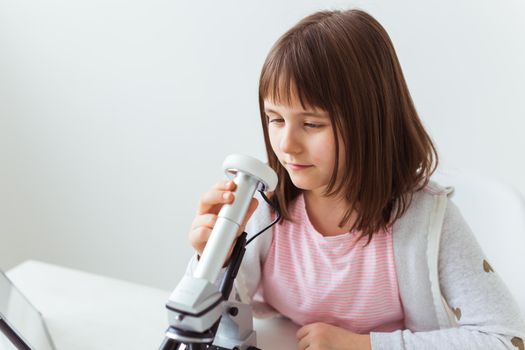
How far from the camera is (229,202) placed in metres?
0.63

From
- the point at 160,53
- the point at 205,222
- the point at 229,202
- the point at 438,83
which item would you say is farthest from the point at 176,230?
the point at 229,202

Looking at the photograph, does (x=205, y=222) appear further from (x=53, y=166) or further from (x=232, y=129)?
(x=53, y=166)

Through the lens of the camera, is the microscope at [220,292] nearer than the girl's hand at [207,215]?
Yes

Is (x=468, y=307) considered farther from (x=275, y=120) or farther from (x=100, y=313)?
(x=100, y=313)

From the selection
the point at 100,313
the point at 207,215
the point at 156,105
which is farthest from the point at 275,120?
the point at 156,105

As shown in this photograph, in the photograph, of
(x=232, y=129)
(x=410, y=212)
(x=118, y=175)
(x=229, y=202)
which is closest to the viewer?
(x=229, y=202)

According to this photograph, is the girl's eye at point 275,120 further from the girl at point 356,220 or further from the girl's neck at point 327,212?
the girl's neck at point 327,212

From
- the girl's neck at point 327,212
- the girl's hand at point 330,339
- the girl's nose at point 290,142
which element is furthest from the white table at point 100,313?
the girl's nose at point 290,142

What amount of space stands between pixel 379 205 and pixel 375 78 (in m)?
0.18

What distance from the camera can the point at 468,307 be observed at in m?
0.81

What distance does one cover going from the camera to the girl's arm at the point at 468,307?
0.78 meters

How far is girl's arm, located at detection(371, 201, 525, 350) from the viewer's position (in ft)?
2.56

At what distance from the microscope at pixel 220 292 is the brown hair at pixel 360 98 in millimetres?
151

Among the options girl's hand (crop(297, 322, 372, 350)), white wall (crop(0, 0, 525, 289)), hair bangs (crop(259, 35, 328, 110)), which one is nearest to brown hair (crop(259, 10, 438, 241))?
hair bangs (crop(259, 35, 328, 110))
